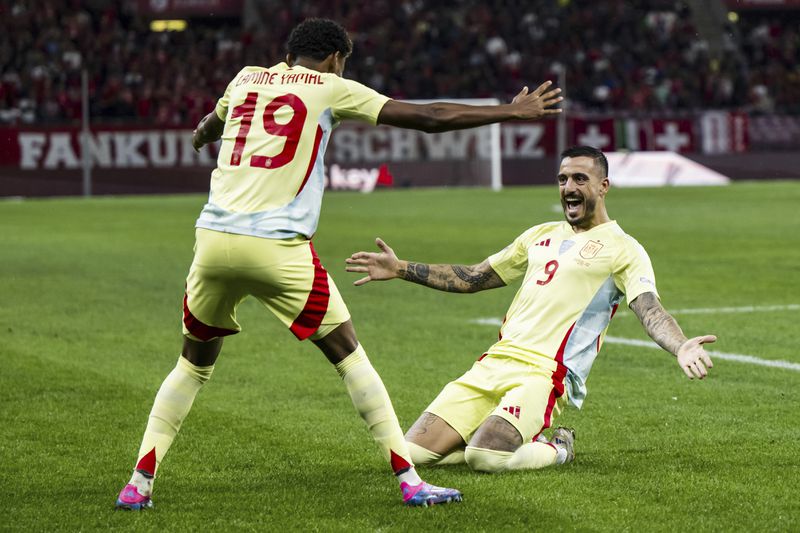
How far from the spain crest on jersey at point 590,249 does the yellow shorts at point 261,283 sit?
4.84 feet

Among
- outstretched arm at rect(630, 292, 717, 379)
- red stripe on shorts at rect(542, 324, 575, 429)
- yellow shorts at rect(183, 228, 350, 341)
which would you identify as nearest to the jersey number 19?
yellow shorts at rect(183, 228, 350, 341)

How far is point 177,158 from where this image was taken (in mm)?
32406

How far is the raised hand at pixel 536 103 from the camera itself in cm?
502

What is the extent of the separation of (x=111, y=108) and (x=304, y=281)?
2881 cm

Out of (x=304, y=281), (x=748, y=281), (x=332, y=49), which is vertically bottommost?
(x=748, y=281)

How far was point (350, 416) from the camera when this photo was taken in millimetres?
7188

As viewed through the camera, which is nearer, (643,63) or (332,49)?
(332,49)

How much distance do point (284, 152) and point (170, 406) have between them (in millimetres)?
1119

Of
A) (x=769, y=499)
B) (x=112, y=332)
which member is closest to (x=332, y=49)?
(x=769, y=499)

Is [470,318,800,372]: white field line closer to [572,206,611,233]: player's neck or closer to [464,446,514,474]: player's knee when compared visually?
[572,206,611,233]: player's neck

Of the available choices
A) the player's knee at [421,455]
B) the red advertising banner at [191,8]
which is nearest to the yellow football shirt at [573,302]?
the player's knee at [421,455]

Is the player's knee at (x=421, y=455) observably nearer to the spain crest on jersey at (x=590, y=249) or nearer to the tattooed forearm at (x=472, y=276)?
the tattooed forearm at (x=472, y=276)

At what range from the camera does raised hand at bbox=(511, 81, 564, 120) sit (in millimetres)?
5023

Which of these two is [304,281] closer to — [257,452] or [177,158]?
[257,452]
